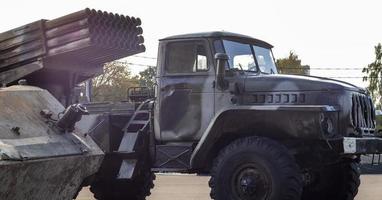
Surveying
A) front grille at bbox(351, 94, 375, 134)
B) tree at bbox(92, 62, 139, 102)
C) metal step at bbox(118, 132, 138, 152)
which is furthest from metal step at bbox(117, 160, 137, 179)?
tree at bbox(92, 62, 139, 102)

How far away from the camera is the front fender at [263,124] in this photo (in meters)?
7.98

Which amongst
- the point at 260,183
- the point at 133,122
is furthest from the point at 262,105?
the point at 133,122

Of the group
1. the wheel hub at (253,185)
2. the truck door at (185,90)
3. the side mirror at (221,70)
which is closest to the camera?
the wheel hub at (253,185)

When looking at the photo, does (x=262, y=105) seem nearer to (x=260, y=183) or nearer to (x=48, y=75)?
(x=260, y=183)

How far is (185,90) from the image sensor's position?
900cm

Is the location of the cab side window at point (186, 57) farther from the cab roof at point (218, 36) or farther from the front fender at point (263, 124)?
the front fender at point (263, 124)

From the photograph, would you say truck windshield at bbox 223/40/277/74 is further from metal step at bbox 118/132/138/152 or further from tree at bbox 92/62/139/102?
tree at bbox 92/62/139/102

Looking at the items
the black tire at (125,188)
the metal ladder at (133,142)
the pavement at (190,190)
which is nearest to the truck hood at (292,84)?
the metal ladder at (133,142)

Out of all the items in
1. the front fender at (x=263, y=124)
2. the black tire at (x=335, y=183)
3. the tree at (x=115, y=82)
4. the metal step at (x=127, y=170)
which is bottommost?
the tree at (x=115, y=82)

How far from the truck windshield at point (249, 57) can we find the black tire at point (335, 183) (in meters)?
1.59

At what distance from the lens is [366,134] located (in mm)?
8891

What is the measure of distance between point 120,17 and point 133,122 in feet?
4.84

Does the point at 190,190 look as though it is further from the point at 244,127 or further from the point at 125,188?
the point at 244,127

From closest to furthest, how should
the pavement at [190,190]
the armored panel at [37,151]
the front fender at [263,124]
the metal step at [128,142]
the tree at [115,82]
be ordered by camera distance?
the armored panel at [37,151]
the front fender at [263,124]
the metal step at [128,142]
the pavement at [190,190]
the tree at [115,82]
